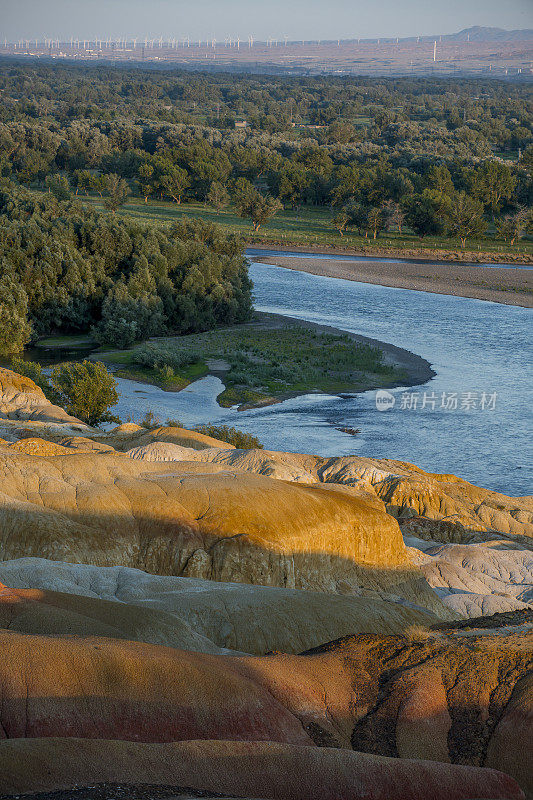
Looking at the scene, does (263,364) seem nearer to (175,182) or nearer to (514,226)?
(514,226)

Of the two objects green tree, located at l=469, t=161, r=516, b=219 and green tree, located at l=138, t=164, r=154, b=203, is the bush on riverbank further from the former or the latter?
green tree, located at l=138, t=164, r=154, b=203

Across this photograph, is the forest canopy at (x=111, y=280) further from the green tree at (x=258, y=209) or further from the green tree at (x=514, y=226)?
the green tree at (x=514, y=226)

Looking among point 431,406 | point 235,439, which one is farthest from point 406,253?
point 235,439

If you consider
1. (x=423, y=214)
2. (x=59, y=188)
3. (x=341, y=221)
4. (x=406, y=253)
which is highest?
(x=59, y=188)

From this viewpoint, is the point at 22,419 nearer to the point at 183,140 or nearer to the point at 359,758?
the point at 359,758

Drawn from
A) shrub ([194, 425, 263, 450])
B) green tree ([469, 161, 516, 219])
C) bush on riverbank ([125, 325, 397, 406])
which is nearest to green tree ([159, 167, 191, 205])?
green tree ([469, 161, 516, 219])

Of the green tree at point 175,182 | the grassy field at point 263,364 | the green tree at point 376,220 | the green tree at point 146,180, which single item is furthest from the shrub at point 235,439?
the green tree at point 146,180
